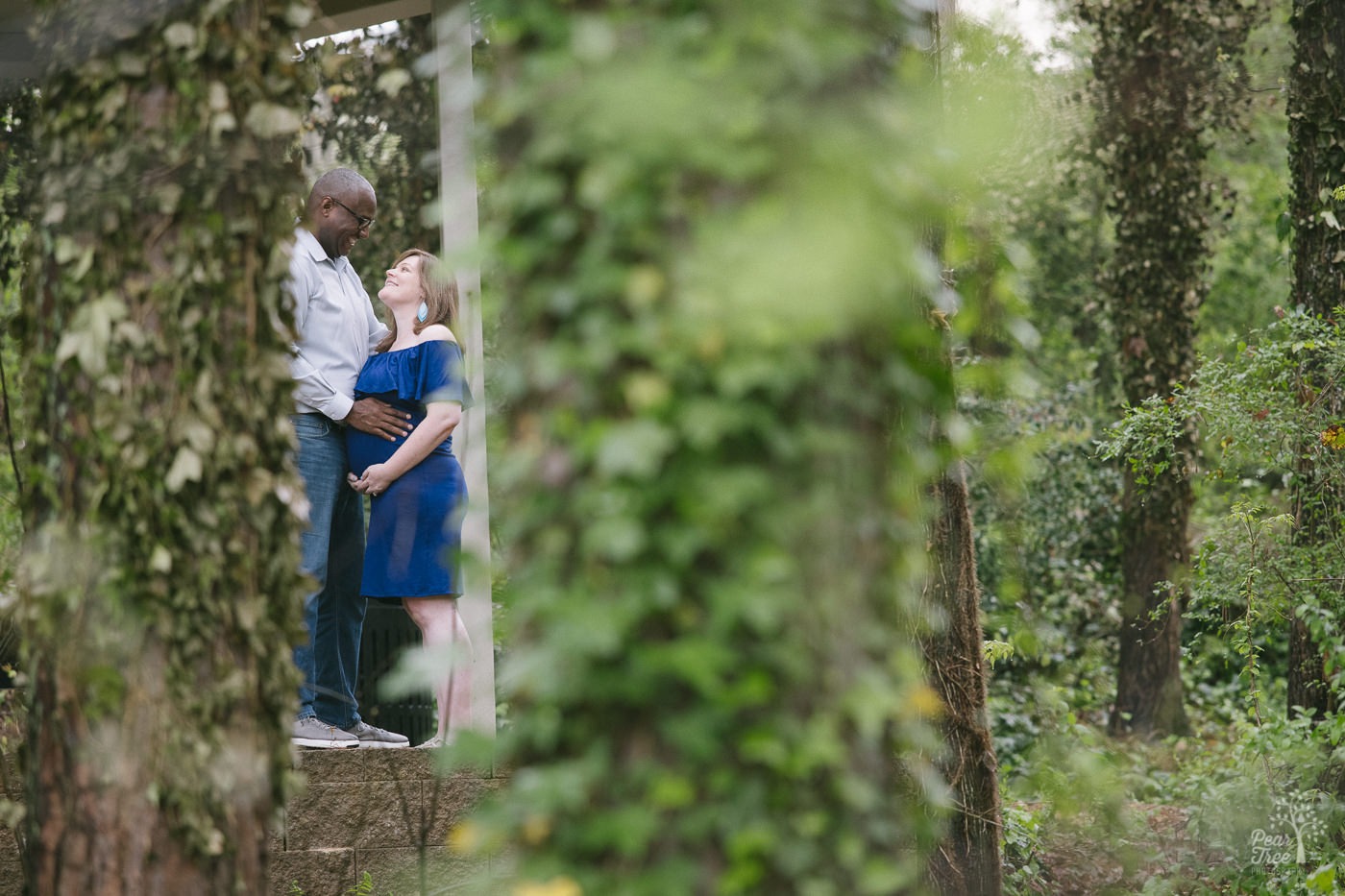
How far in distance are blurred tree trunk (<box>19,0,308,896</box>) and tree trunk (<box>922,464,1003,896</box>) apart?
2.14 meters

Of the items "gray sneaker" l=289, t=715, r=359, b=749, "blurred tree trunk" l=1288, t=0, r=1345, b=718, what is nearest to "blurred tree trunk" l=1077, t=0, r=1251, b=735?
"blurred tree trunk" l=1288, t=0, r=1345, b=718

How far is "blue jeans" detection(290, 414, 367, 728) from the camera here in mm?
4367

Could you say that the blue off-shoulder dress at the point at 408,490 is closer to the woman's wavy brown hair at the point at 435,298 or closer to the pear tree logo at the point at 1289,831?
the woman's wavy brown hair at the point at 435,298

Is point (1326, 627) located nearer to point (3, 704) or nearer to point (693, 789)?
point (693, 789)

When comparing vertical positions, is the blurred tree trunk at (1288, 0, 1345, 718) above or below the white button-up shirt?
above

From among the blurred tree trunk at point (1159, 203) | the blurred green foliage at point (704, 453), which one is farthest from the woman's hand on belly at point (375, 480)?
the blurred tree trunk at point (1159, 203)

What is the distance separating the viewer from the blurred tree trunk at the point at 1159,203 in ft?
31.2

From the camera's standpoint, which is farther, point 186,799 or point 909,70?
point 186,799

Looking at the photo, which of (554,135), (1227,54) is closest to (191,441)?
(554,135)

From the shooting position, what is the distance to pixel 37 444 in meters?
2.49

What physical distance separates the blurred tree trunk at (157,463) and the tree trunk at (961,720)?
214 centimetres

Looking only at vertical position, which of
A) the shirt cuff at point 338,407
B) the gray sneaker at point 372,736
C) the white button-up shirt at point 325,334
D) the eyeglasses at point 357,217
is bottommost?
the gray sneaker at point 372,736

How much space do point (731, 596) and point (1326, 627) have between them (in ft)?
12.9

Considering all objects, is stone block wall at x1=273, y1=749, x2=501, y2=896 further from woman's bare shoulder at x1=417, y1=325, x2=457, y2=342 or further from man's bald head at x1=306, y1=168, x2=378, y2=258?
man's bald head at x1=306, y1=168, x2=378, y2=258
